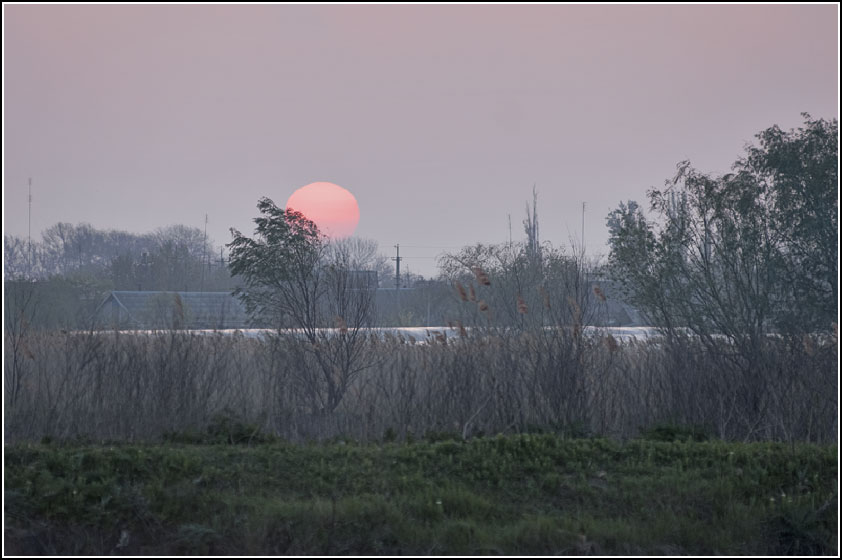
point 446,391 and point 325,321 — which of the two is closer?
point 446,391

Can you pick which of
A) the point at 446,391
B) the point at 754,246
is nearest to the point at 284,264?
the point at 446,391

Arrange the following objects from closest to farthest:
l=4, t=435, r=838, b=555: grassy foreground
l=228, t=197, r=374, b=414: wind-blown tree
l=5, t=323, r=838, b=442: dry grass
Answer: l=4, t=435, r=838, b=555: grassy foreground, l=5, t=323, r=838, b=442: dry grass, l=228, t=197, r=374, b=414: wind-blown tree

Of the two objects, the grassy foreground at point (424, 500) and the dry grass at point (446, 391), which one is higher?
the dry grass at point (446, 391)

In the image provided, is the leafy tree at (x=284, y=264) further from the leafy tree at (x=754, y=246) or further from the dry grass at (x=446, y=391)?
the leafy tree at (x=754, y=246)

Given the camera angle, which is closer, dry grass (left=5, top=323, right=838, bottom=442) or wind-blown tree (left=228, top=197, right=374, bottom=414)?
dry grass (left=5, top=323, right=838, bottom=442)

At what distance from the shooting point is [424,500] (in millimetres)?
6738

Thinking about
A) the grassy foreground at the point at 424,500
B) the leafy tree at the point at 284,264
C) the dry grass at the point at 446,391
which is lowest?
the grassy foreground at the point at 424,500

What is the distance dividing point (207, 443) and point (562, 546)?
14.1 feet

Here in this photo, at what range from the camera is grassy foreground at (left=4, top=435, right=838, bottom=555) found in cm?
619

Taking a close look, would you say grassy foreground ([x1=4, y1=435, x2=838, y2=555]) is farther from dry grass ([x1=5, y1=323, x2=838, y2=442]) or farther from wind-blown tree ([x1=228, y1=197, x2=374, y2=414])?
wind-blown tree ([x1=228, y1=197, x2=374, y2=414])

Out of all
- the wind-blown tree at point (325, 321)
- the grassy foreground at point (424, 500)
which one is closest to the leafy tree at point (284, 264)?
the wind-blown tree at point (325, 321)

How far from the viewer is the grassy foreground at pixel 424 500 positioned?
6188 mm

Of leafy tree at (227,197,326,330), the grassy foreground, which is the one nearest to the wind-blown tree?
leafy tree at (227,197,326,330)

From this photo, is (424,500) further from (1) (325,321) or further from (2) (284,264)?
(2) (284,264)
